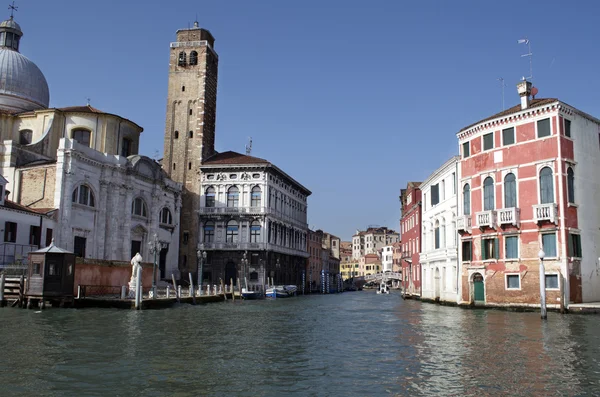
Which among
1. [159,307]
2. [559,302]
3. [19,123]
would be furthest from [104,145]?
[559,302]

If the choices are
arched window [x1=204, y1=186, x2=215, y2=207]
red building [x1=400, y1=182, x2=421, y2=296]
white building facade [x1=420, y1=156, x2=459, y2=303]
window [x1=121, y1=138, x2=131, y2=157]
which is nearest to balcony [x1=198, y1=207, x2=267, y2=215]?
arched window [x1=204, y1=186, x2=215, y2=207]

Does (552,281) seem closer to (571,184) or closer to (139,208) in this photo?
(571,184)

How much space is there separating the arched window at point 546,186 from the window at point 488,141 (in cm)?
312

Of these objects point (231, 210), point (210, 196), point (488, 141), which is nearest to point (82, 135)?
point (210, 196)

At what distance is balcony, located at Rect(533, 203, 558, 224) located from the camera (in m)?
25.3

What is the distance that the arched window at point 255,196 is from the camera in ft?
172

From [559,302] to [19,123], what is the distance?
38.0 metres

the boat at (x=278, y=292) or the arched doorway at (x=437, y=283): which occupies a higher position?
the arched doorway at (x=437, y=283)

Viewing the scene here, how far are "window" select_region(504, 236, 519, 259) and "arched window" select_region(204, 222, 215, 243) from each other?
102ft

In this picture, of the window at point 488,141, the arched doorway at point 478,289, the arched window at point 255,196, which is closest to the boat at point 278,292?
the arched window at point 255,196

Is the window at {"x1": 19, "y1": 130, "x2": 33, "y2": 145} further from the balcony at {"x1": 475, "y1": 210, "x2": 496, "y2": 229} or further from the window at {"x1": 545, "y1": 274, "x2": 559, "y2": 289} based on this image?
the window at {"x1": 545, "y1": 274, "x2": 559, "y2": 289}

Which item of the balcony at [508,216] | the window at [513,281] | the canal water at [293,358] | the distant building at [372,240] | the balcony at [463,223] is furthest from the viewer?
the distant building at [372,240]

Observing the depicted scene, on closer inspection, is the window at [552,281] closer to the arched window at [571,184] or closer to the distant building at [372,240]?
the arched window at [571,184]

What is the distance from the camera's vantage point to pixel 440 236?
34.8 meters
